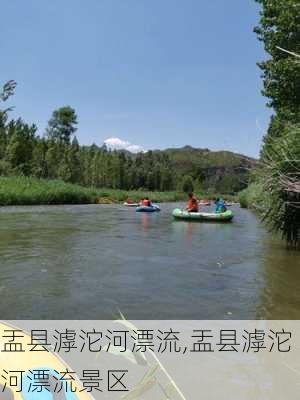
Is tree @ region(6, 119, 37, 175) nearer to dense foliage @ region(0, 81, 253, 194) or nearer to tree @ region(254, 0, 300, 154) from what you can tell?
dense foliage @ region(0, 81, 253, 194)

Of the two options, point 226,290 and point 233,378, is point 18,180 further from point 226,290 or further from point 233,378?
point 233,378

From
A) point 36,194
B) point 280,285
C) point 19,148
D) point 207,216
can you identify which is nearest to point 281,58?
point 207,216

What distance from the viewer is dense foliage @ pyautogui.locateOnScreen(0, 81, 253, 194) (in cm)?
4672

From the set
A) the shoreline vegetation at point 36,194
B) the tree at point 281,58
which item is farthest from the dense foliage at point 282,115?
the shoreline vegetation at point 36,194

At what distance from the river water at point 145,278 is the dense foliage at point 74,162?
2267 millimetres

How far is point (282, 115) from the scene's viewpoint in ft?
67.4

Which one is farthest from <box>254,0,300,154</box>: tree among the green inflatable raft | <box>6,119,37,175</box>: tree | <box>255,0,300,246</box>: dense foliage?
<box>6,119,37,175</box>: tree

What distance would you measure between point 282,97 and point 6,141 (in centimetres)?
3478

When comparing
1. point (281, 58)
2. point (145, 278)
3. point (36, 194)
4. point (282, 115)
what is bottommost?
point (145, 278)

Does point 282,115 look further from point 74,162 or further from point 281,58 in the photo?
point 74,162

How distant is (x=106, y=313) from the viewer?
6.29 metres

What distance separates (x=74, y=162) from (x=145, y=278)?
179 feet

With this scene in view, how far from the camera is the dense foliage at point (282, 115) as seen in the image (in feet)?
35.1

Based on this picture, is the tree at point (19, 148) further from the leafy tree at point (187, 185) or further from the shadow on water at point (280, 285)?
the leafy tree at point (187, 185)
